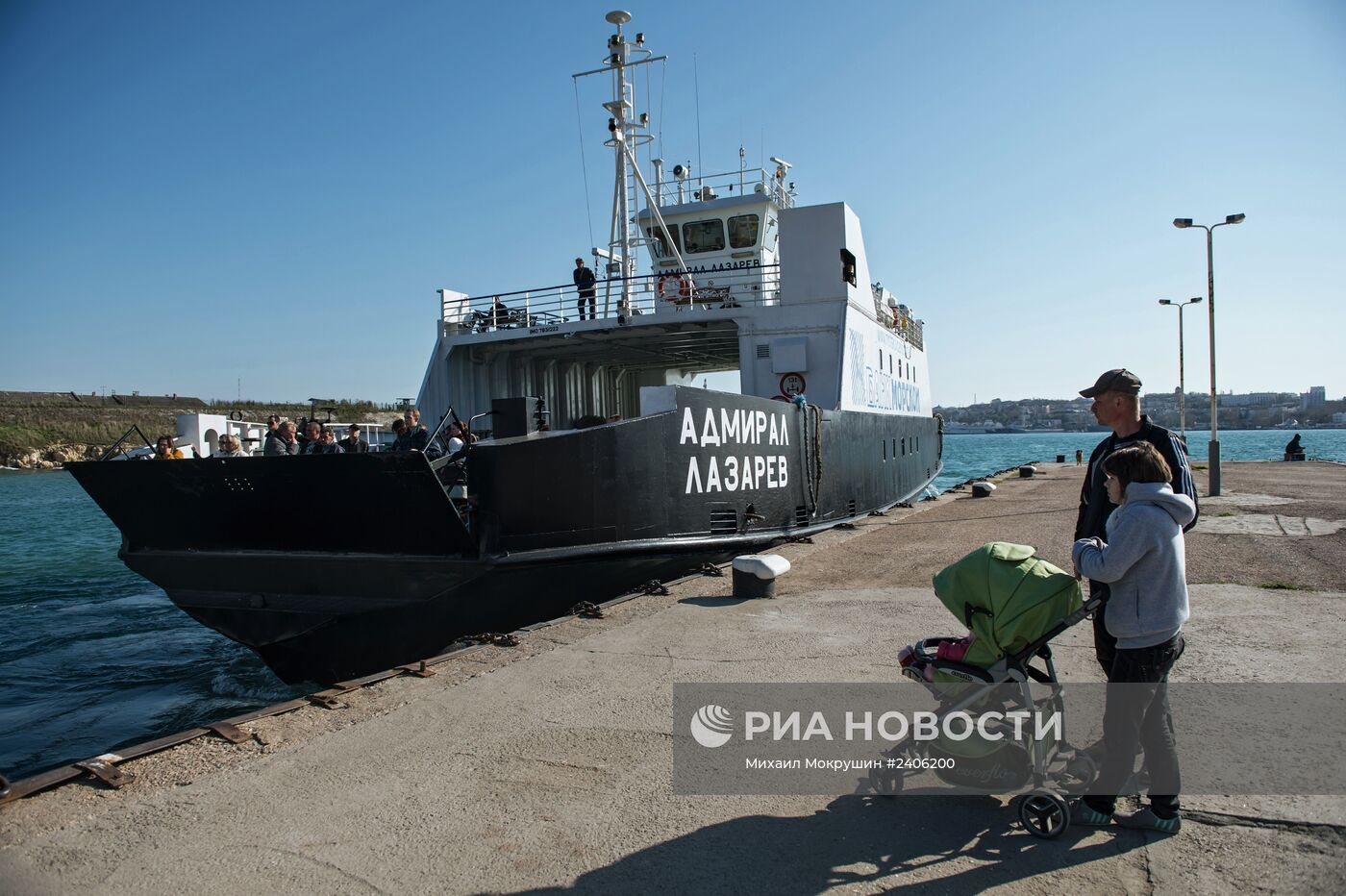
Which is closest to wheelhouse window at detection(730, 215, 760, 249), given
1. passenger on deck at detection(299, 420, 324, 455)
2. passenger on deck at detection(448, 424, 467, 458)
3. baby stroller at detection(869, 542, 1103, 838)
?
passenger on deck at detection(299, 420, 324, 455)

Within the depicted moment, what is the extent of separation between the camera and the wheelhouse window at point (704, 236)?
55.9 feet

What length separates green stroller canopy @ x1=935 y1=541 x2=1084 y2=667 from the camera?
9.70 ft

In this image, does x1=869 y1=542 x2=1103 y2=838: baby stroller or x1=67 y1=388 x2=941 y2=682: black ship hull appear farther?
x1=67 y1=388 x2=941 y2=682: black ship hull

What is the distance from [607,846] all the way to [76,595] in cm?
1521

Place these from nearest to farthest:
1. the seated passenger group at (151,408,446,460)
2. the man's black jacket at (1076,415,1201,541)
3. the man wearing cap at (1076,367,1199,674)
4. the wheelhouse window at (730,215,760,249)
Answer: the man's black jacket at (1076,415,1201,541) → the man wearing cap at (1076,367,1199,674) → the seated passenger group at (151,408,446,460) → the wheelhouse window at (730,215,760,249)

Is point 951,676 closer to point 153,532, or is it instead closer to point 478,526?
point 478,526

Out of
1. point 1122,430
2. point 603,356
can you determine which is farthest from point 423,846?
point 603,356

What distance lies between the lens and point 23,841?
3.04 m

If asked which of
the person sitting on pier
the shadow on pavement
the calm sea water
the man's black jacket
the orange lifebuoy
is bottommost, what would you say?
the calm sea water

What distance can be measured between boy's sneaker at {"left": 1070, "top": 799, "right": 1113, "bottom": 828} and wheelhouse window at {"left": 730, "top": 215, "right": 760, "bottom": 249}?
14945 millimetres

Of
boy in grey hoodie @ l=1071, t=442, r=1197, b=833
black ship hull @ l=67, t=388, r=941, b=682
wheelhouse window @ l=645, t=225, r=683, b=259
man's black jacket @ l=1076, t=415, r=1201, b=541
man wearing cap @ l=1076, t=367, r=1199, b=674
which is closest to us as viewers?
boy in grey hoodie @ l=1071, t=442, r=1197, b=833

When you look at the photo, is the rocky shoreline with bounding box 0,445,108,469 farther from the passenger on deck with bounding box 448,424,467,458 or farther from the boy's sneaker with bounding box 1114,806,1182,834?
the boy's sneaker with bounding box 1114,806,1182,834

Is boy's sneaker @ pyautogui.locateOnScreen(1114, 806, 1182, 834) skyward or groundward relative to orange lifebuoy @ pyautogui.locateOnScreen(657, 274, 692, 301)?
groundward

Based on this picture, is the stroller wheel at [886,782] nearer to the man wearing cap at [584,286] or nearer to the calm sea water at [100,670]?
the calm sea water at [100,670]
